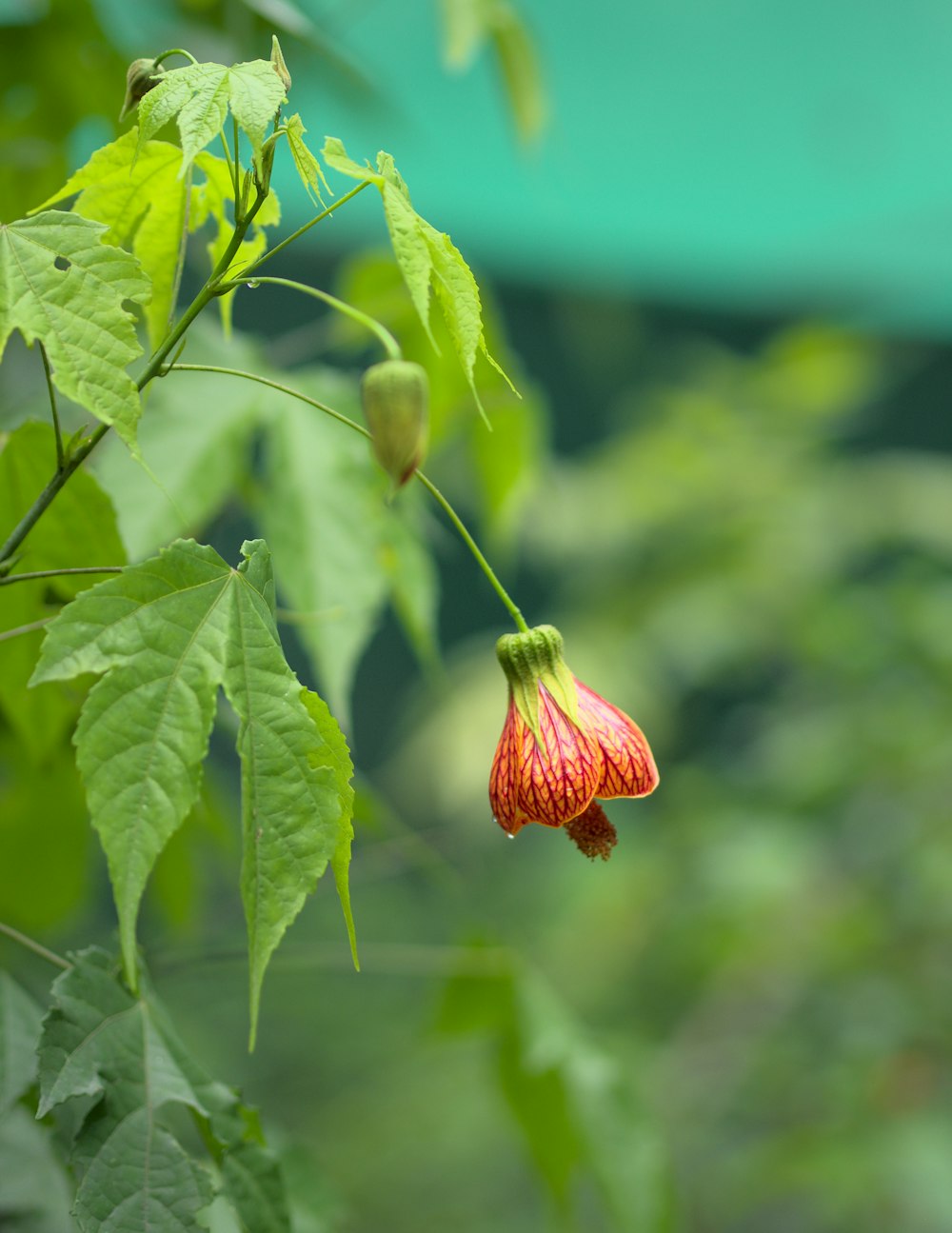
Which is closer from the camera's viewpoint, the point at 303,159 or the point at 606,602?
the point at 303,159

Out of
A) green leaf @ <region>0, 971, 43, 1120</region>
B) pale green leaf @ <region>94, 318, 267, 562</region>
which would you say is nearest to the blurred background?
pale green leaf @ <region>94, 318, 267, 562</region>

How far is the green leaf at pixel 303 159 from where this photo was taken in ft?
1.32

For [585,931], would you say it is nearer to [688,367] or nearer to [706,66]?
[688,367]

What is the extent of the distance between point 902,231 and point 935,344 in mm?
324

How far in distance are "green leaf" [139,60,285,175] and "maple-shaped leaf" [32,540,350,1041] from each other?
0.44 feet

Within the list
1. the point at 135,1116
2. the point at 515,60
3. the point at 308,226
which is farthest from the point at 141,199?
the point at 515,60

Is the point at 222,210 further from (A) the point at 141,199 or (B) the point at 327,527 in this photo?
(B) the point at 327,527

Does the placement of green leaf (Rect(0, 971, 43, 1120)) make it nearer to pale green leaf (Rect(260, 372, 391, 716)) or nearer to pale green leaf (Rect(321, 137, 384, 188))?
pale green leaf (Rect(260, 372, 391, 716))

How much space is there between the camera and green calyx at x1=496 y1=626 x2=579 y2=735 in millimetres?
512

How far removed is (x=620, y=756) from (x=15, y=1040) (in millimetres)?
311

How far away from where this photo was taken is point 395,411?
0.46 meters

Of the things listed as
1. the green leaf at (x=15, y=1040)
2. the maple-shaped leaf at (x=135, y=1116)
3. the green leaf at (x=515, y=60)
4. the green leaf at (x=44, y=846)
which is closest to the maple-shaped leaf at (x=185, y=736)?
the maple-shaped leaf at (x=135, y=1116)

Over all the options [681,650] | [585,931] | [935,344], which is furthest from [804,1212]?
[935,344]

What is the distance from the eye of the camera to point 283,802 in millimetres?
391
